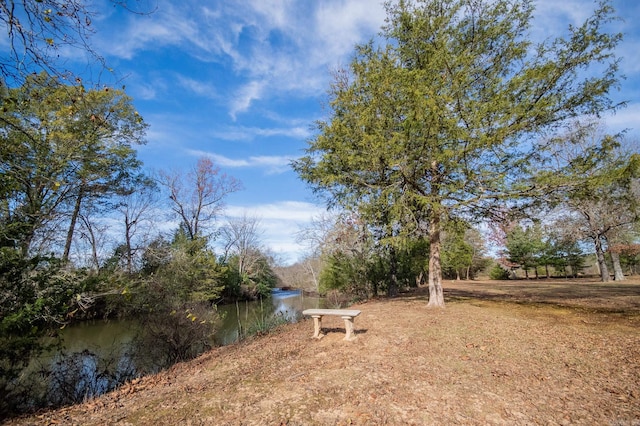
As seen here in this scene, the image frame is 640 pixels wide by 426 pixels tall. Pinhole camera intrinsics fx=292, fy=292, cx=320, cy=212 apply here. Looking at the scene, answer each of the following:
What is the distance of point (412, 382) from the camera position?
12.3ft

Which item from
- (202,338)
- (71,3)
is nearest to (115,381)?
(202,338)

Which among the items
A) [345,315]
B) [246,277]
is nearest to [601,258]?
[345,315]

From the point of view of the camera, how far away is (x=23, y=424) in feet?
11.8

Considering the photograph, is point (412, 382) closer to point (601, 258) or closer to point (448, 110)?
point (448, 110)

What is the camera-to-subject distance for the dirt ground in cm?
305

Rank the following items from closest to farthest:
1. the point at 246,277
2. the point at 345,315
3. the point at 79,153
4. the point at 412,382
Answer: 1. the point at 412,382
2. the point at 345,315
3. the point at 79,153
4. the point at 246,277

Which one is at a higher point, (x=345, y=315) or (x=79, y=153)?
(x=79, y=153)

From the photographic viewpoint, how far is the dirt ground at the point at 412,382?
3.05 metres

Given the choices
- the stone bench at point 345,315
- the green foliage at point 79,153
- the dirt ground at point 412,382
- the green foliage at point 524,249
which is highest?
the green foliage at point 79,153

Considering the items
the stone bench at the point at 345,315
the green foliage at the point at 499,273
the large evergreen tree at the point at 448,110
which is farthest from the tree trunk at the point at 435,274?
the green foliage at the point at 499,273

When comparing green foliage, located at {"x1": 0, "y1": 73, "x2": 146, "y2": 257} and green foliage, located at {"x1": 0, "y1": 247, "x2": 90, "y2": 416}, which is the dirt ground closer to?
green foliage, located at {"x1": 0, "y1": 247, "x2": 90, "y2": 416}

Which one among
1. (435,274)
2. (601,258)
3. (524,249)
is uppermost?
(524,249)

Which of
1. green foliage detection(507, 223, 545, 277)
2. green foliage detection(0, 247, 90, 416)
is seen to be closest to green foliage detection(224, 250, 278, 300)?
green foliage detection(0, 247, 90, 416)

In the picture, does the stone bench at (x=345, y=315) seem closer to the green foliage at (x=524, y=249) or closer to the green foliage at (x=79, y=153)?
the green foliage at (x=79, y=153)
